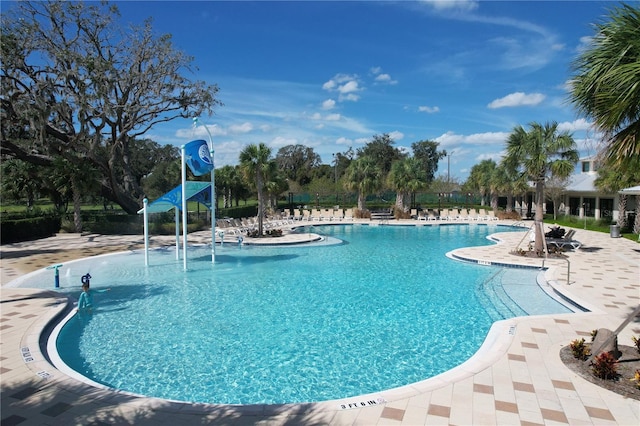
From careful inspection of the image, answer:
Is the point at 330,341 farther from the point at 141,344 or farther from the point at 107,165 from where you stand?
the point at 107,165

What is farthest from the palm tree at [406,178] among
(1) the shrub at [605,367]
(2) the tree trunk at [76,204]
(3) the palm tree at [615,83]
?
(1) the shrub at [605,367]

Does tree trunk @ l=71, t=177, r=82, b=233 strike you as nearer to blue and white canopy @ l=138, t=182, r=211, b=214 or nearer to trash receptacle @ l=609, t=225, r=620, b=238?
blue and white canopy @ l=138, t=182, r=211, b=214

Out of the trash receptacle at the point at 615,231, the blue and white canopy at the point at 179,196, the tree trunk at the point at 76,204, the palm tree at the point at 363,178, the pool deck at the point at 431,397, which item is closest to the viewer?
the pool deck at the point at 431,397

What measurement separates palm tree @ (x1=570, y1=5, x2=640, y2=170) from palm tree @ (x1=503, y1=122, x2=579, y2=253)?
1076 centimetres

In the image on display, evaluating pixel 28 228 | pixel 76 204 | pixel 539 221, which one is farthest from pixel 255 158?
pixel 539 221

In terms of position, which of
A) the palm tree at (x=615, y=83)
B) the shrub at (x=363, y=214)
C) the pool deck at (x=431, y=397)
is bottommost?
the pool deck at (x=431, y=397)

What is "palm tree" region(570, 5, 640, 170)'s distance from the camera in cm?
507

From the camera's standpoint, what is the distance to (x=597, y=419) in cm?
479

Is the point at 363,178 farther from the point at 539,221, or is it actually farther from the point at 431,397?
the point at 431,397

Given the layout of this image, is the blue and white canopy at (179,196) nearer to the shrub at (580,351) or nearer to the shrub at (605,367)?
the shrub at (580,351)

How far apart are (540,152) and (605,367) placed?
41.3 ft

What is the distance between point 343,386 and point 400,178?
31.8 metres

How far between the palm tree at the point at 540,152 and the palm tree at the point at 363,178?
2002 cm

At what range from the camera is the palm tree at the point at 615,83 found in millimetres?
5070
